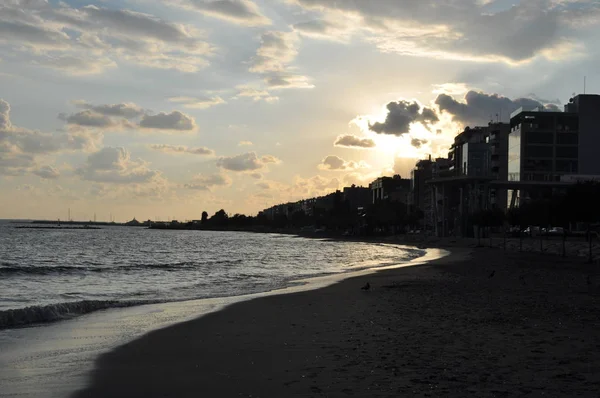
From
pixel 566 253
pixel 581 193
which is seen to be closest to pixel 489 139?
pixel 566 253

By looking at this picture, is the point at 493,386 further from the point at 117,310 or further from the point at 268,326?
the point at 117,310

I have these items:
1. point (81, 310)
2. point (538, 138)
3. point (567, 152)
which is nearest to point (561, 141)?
point (567, 152)

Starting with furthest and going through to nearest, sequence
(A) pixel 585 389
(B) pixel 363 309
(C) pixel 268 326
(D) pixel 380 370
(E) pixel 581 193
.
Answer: (E) pixel 581 193 → (B) pixel 363 309 → (C) pixel 268 326 → (D) pixel 380 370 → (A) pixel 585 389

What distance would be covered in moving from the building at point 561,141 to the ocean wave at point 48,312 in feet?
388

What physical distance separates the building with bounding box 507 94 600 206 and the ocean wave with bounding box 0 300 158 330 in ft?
388

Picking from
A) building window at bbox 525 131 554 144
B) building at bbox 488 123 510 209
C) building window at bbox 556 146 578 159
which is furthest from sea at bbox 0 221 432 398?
building at bbox 488 123 510 209

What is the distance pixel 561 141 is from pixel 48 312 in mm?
128950

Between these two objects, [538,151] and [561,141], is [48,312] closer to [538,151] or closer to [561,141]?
[538,151]

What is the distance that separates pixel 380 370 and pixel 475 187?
12335cm

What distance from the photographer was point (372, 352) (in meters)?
12.0

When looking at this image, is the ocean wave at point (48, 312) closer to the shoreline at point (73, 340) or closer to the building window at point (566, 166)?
the shoreline at point (73, 340)

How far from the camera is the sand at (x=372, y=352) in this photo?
373 inches

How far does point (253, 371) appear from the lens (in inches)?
430

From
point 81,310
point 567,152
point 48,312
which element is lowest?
point 81,310
